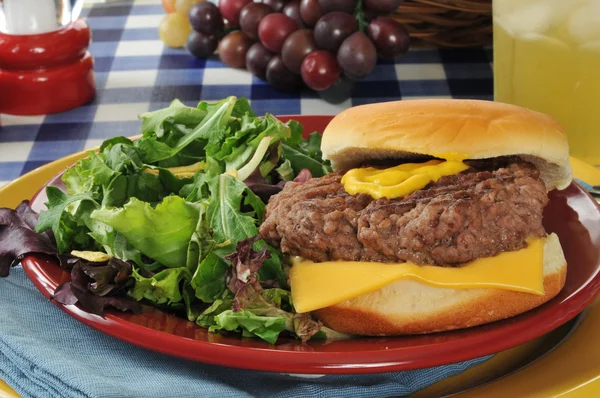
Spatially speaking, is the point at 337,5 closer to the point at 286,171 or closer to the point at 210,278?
the point at 286,171

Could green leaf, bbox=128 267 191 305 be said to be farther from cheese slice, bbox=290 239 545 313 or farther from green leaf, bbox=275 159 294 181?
green leaf, bbox=275 159 294 181

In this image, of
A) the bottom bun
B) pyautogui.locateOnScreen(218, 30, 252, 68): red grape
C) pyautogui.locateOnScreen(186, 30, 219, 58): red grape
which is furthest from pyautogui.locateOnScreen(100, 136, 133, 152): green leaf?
pyautogui.locateOnScreen(186, 30, 219, 58): red grape

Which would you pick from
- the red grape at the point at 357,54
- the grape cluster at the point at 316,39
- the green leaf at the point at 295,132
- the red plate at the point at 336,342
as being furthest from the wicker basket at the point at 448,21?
the red plate at the point at 336,342

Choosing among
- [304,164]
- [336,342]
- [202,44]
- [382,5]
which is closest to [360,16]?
[382,5]

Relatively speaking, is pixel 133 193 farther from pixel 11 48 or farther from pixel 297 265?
pixel 11 48

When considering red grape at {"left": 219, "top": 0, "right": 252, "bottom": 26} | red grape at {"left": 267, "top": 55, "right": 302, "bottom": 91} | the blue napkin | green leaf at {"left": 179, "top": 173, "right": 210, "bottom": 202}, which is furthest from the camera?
red grape at {"left": 219, "top": 0, "right": 252, "bottom": 26}

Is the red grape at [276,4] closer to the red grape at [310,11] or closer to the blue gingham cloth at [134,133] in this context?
the red grape at [310,11]
